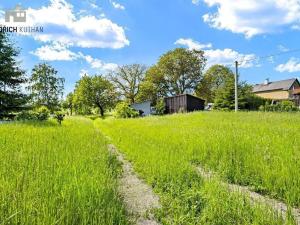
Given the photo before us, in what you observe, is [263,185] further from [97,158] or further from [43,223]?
[43,223]

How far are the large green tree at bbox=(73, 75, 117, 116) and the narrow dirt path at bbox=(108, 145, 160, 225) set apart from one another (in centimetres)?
5247

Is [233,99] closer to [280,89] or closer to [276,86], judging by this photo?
[280,89]

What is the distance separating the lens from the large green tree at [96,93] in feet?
187

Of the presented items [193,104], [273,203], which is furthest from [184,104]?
Answer: [273,203]

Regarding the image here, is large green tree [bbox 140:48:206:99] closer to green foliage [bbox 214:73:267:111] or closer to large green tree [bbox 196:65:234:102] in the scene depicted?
large green tree [bbox 196:65:234:102]

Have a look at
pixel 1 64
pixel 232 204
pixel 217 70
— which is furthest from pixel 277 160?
pixel 217 70

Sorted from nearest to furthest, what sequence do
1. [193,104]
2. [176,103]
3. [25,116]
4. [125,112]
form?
1. [25,116]
2. [193,104]
3. [125,112]
4. [176,103]

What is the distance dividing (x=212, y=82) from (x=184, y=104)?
26.8m

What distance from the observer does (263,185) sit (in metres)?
4.89

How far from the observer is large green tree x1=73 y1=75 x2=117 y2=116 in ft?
187

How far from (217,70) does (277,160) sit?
63376 mm

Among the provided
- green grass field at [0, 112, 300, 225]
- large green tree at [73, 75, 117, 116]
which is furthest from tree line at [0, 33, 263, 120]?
green grass field at [0, 112, 300, 225]

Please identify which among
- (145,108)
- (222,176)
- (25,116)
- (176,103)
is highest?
(176,103)

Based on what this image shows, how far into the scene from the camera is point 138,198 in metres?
4.57
